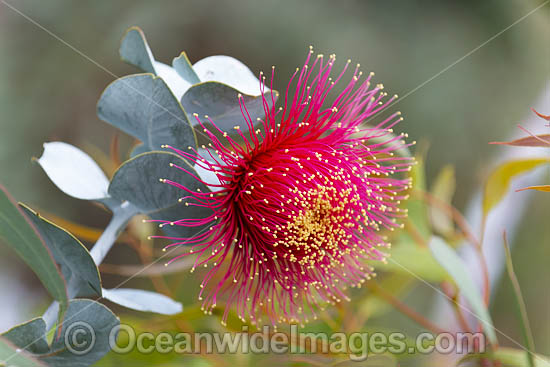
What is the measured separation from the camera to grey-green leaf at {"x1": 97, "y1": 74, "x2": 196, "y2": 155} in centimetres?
42

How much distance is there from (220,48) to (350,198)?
0.77m

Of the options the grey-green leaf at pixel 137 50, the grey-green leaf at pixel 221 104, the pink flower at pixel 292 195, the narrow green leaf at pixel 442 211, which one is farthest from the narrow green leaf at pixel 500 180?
the grey-green leaf at pixel 137 50

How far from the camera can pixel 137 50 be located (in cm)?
46

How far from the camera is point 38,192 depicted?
101 cm

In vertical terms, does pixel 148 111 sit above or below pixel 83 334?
above

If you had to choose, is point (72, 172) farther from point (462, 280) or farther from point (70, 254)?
point (462, 280)

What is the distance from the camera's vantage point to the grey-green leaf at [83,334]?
0.40 meters

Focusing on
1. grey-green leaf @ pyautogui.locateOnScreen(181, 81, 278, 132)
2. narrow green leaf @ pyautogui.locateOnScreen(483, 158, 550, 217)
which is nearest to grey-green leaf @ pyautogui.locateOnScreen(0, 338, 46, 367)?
grey-green leaf @ pyautogui.locateOnScreen(181, 81, 278, 132)

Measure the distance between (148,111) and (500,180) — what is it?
455mm

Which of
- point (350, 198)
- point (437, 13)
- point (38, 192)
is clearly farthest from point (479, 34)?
point (38, 192)

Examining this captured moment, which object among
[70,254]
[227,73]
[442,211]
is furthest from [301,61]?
[70,254]

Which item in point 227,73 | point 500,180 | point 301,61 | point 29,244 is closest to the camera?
point 29,244

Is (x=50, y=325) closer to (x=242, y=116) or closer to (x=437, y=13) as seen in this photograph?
(x=242, y=116)

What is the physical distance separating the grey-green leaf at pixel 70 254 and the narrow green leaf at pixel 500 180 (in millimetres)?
481
